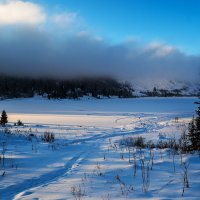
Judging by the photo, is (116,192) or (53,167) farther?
(53,167)

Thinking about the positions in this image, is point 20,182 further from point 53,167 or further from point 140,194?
point 140,194

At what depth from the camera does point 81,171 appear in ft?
25.2

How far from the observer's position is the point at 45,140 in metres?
15.3

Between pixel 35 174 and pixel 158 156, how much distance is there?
3.95 meters

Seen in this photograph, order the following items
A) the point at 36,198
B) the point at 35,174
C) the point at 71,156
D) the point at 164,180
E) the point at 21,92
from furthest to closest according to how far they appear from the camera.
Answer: the point at 21,92
the point at 71,156
the point at 35,174
the point at 164,180
the point at 36,198

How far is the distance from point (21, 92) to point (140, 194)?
15252 centimetres

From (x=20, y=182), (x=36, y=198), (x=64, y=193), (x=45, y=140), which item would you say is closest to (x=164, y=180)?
(x=64, y=193)

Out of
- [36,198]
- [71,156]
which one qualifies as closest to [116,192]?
[36,198]

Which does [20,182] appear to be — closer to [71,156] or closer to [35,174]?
[35,174]

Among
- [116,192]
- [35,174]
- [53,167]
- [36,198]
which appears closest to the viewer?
[36,198]

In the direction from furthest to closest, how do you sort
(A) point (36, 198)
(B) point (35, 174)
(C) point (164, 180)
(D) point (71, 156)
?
(D) point (71, 156) → (B) point (35, 174) → (C) point (164, 180) → (A) point (36, 198)

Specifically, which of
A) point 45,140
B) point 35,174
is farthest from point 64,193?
point 45,140

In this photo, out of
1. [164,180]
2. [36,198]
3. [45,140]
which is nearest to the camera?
[36,198]

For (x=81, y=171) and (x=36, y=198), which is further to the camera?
(x=81, y=171)
